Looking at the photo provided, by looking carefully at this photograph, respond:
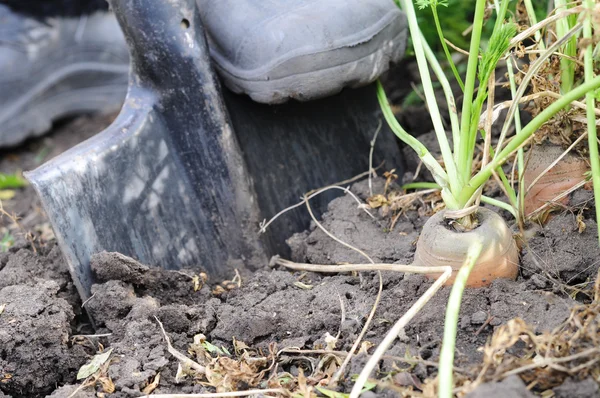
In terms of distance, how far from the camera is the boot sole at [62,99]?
2686mm

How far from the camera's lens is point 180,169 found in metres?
1.59

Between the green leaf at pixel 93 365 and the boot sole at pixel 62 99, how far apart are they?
5.64 ft

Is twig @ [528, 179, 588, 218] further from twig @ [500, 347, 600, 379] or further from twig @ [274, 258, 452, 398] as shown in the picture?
twig @ [500, 347, 600, 379]

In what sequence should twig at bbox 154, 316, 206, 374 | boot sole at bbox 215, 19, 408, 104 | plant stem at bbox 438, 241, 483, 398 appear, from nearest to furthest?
plant stem at bbox 438, 241, 483, 398 → twig at bbox 154, 316, 206, 374 → boot sole at bbox 215, 19, 408, 104

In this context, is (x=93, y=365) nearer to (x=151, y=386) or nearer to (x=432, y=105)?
(x=151, y=386)

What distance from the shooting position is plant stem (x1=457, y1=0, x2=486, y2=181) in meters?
1.10

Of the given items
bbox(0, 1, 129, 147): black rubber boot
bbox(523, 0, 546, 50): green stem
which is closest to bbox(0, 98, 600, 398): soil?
bbox(523, 0, 546, 50): green stem

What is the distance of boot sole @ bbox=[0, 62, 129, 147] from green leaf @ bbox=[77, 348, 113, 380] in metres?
1.72

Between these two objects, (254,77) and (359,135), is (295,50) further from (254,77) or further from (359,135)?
(359,135)

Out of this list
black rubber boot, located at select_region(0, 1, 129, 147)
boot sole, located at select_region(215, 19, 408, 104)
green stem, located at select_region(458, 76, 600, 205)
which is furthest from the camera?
black rubber boot, located at select_region(0, 1, 129, 147)

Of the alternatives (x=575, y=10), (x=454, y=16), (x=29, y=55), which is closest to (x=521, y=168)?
(x=575, y=10)

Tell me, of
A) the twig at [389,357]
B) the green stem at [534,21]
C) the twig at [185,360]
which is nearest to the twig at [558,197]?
the green stem at [534,21]

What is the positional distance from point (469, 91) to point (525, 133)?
0.15 metres

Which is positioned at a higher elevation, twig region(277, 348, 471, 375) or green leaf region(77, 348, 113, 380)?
green leaf region(77, 348, 113, 380)
